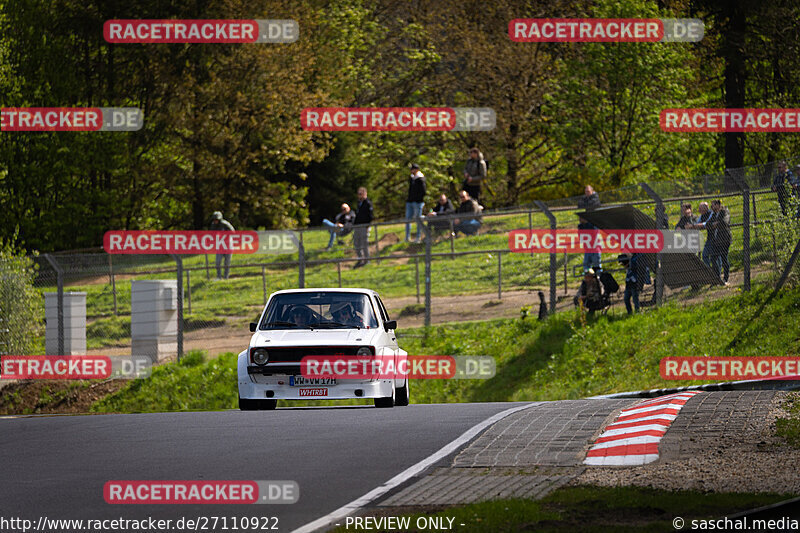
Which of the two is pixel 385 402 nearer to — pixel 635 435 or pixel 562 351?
pixel 635 435

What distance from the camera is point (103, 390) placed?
27656 mm

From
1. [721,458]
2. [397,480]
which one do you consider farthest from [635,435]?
[397,480]

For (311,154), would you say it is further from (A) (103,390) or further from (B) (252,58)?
(A) (103,390)

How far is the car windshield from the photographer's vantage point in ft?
57.4

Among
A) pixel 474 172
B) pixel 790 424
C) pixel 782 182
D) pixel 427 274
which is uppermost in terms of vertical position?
pixel 474 172

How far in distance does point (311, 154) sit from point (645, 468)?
3994 cm

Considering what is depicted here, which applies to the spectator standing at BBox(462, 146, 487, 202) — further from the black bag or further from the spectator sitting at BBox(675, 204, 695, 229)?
the spectator sitting at BBox(675, 204, 695, 229)

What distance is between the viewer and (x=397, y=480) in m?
11.0

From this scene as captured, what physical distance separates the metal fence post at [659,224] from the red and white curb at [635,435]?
10.3 meters

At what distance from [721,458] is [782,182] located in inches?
Answer: 568

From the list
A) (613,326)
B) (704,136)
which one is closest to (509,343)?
(613,326)

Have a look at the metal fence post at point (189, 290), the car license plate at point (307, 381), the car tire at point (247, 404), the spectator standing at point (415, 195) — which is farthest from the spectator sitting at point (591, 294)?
the car license plate at point (307, 381)

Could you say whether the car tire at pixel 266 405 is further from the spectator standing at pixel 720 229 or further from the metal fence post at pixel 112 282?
the metal fence post at pixel 112 282

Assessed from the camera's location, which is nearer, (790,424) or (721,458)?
(721,458)
